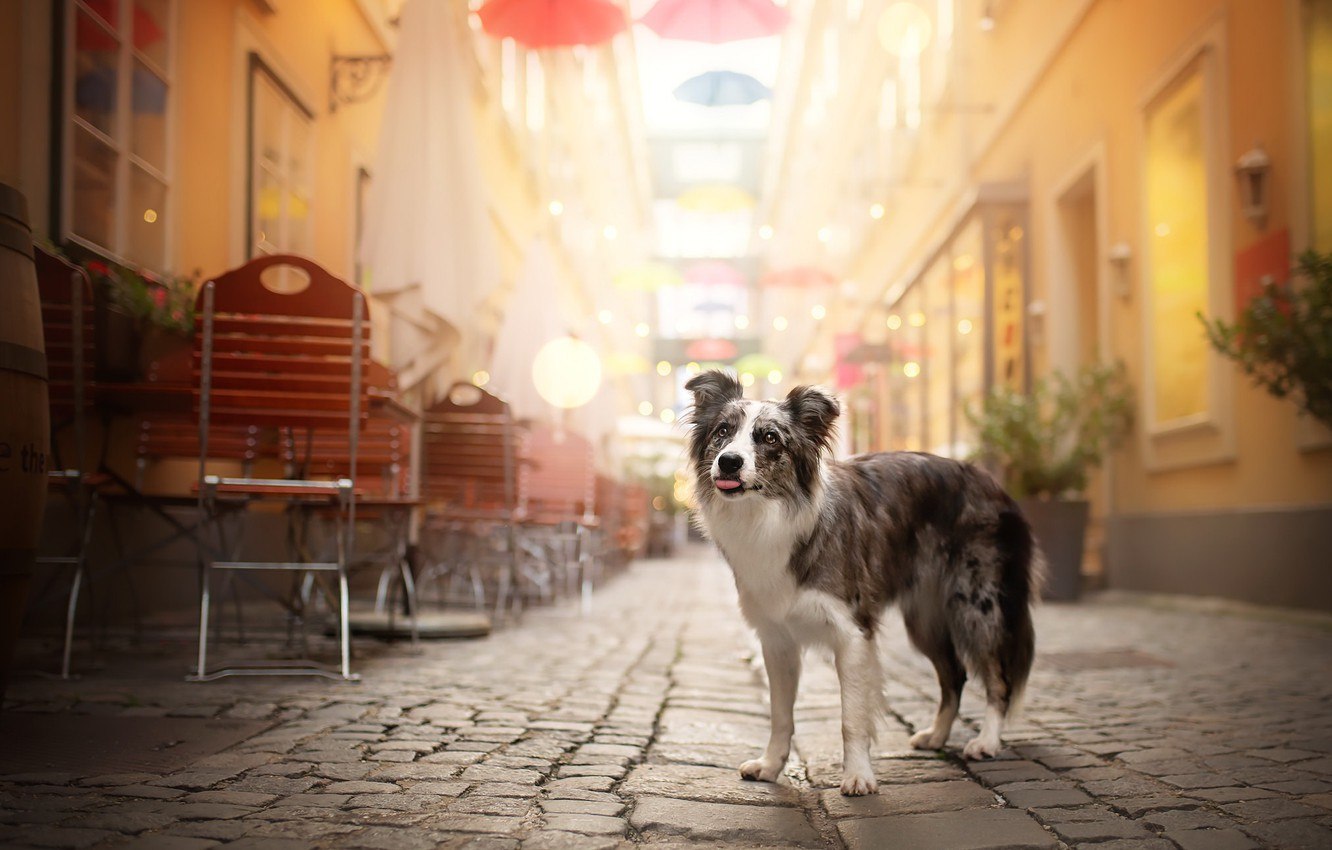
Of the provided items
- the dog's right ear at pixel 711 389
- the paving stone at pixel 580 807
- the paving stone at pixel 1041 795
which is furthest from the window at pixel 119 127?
the paving stone at pixel 1041 795

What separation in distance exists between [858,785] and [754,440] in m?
0.95

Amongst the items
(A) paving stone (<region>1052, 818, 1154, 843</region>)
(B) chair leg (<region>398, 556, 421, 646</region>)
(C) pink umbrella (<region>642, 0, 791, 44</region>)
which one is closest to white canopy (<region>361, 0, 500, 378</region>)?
(B) chair leg (<region>398, 556, 421, 646</region>)

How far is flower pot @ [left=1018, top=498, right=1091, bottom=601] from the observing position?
9.87 meters

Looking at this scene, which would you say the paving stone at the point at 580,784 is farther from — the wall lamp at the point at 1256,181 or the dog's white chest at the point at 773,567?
the wall lamp at the point at 1256,181

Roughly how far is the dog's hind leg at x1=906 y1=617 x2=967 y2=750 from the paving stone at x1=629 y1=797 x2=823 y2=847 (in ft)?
3.17

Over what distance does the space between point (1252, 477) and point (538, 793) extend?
654 centimetres

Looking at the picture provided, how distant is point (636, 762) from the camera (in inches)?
139

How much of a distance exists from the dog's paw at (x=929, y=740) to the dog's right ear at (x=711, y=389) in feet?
4.17

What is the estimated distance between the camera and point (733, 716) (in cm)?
450

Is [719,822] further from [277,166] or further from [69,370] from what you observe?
[277,166]

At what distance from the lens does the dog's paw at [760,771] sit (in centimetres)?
341

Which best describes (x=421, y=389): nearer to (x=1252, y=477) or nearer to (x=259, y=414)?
(x=259, y=414)

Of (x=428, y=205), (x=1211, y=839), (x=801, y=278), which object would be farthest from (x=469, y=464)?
(x=801, y=278)

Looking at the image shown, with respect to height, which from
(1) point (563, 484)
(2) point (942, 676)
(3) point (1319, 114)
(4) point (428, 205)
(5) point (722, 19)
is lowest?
(2) point (942, 676)
